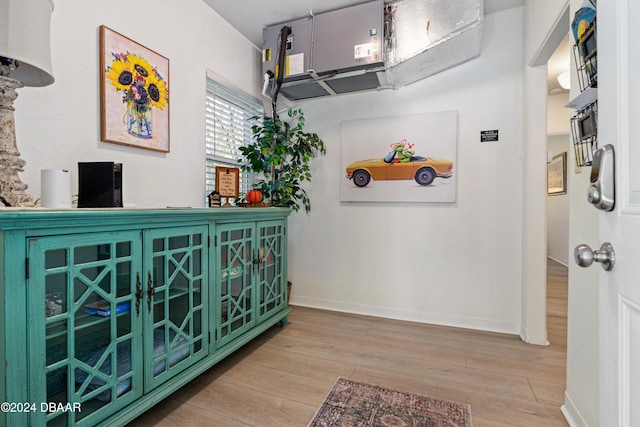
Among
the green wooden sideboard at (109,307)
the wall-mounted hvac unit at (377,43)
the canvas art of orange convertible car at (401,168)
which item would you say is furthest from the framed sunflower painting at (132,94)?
the canvas art of orange convertible car at (401,168)

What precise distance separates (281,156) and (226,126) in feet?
1.81

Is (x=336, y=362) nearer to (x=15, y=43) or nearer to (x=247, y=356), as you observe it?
(x=247, y=356)

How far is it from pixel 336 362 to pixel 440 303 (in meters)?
1.19

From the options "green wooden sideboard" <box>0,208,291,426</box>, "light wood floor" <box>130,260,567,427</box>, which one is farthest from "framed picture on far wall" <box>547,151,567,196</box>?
"green wooden sideboard" <box>0,208,291,426</box>

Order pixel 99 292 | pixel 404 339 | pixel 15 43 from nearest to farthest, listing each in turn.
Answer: pixel 15 43, pixel 99 292, pixel 404 339

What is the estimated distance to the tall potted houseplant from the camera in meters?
2.69

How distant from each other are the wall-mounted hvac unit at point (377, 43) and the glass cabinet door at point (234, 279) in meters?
1.47

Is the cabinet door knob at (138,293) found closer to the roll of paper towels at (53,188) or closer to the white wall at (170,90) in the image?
the roll of paper towels at (53,188)

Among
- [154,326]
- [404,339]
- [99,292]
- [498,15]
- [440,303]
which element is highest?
[498,15]

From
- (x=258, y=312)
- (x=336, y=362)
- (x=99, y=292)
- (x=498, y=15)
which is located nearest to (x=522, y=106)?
(x=498, y=15)

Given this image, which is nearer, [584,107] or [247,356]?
[584,107]

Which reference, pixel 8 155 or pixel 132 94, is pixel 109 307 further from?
pixel 132 94

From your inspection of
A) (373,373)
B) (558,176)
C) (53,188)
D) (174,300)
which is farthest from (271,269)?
(558,176)

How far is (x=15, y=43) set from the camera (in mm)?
1001
